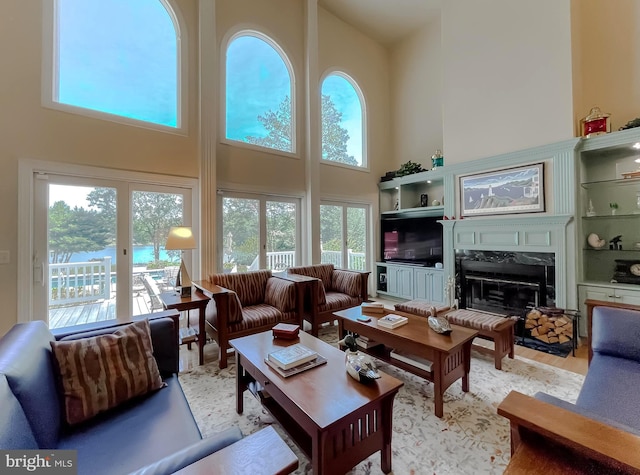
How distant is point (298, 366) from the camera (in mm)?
1650

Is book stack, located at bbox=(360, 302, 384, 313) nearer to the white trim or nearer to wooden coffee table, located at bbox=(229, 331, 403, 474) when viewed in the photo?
wooden coffee table, located at bbox=(229, 331, 403, 474)

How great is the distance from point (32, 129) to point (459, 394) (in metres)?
4.74

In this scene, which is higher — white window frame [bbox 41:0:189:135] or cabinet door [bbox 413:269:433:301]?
white window frame [bbox 41:0:189:135]

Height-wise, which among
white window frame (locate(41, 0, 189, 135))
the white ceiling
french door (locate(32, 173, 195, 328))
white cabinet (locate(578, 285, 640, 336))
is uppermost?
the white ceiling

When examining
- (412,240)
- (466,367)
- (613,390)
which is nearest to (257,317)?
(466,367)

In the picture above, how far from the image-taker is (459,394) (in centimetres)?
222

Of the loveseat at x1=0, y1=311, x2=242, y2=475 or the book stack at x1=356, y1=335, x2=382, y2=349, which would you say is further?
the book stack at x1=356, y1=335, x2=382, y2=349

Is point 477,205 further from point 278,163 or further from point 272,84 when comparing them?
point 272,84

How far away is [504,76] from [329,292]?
3903 mm

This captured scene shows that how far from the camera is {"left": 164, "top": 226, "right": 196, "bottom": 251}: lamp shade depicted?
2834mm

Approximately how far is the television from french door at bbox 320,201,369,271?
43 centimetres

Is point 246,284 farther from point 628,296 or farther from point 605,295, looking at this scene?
point 628,296

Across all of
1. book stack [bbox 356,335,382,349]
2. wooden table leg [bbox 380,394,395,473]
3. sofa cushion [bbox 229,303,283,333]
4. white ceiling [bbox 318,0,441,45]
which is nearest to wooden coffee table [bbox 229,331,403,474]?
wooden table leg [bbox 380,394,395,473]

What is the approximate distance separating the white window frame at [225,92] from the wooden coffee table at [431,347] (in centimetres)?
312
